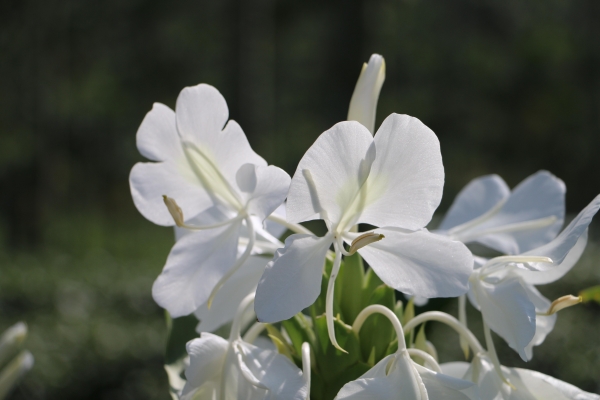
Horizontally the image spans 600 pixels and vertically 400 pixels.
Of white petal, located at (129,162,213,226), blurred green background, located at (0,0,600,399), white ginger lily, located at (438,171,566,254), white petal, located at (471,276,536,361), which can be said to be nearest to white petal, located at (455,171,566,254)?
white ginger lily, located at (438,171,566,254)

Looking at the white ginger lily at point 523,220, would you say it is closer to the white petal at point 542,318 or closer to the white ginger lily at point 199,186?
the white petal at point 542,318

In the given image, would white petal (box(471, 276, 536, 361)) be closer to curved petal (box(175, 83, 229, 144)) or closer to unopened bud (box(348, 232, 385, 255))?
unopened bud (box(348, 232, 385, 255))

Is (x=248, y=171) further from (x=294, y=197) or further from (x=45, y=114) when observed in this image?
(x=45, y=114)

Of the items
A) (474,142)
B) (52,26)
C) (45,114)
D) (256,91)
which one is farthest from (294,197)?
(474,142)

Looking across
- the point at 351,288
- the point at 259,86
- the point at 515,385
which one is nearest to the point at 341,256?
the point at 351,288

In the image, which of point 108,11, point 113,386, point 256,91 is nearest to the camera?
point 113,386

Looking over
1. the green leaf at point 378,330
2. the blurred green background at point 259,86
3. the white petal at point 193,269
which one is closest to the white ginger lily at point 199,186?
the white petal at point 193,269
